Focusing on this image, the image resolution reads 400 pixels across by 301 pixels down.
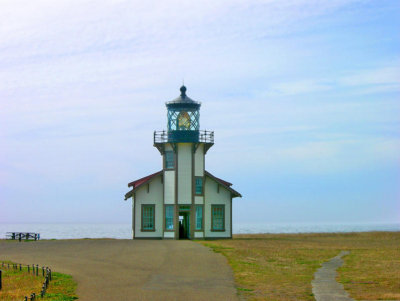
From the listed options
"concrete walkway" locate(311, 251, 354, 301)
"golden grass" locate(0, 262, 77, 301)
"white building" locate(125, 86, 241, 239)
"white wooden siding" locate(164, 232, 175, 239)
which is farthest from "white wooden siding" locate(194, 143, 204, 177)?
"golden grass" locate(0, 262, 77, 301)

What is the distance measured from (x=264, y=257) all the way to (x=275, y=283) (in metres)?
8.81

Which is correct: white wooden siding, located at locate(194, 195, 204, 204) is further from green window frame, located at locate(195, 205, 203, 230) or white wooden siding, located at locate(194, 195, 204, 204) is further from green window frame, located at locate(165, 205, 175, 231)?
green window frame, located at locate(165, 205, 175, 231)

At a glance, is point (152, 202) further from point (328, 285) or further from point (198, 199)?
point (328, 285)

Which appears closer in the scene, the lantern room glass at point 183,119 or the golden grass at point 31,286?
the golden grass at point 31,286

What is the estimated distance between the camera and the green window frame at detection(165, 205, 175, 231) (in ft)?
149

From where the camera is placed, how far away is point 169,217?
45562 mm


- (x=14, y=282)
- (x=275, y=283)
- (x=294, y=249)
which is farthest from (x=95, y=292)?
(x=294, y=249)

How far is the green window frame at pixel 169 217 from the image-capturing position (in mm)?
45400

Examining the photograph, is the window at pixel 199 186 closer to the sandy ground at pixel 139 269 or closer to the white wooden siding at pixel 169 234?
the white wooden siding at pixel 169 234

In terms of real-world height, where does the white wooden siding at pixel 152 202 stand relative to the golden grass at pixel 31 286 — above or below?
above

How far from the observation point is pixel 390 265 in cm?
2548

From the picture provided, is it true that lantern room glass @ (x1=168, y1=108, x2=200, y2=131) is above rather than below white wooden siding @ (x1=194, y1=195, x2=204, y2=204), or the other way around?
above

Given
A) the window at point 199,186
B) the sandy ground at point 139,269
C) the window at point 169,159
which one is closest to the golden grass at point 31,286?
the sandy ground at point 139,269

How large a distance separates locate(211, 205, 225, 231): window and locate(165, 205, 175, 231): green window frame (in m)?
3.17
